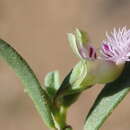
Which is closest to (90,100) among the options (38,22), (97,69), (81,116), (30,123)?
(81,116)

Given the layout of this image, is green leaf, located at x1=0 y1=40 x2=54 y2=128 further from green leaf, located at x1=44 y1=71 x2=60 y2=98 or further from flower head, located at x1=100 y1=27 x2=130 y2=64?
flower head, located at x1=100 y1=27 x2=130 y2=64

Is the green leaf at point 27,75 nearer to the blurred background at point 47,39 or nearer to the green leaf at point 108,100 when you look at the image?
the green leaf at point 108,100

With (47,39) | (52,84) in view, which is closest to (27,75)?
(52,84)

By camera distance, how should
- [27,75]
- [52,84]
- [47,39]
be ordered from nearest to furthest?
1. [27,75]
2. [52,84]
3. [47,39]

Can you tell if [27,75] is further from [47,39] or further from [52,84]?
[47,39]

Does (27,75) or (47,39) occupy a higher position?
(27,75)

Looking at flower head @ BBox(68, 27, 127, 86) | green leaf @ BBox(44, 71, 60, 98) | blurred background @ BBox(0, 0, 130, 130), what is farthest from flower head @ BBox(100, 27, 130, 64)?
blurred background @ BBox(0, 0, 130, 130)
